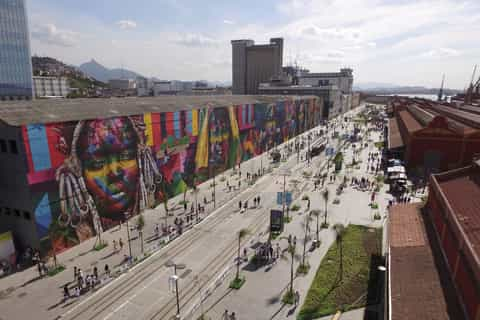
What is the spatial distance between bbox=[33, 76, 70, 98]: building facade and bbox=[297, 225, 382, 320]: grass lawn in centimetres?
16882

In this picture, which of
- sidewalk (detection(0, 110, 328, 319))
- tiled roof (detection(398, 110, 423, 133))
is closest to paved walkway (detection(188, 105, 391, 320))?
sidewalk (detection(0, 110, 328, 319))

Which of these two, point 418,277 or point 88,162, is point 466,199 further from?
point 88,162

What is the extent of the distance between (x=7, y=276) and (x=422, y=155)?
64598 mm

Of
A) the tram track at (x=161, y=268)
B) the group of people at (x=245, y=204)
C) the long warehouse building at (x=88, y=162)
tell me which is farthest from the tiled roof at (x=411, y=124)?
the tram track at (x=161, y=268)

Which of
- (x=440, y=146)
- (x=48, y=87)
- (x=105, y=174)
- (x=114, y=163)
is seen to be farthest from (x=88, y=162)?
(x=48, y=87)

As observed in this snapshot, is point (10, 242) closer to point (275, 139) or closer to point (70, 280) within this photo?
point (70, 280)

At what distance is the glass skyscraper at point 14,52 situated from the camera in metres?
106

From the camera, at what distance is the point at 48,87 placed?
15988 centimetres

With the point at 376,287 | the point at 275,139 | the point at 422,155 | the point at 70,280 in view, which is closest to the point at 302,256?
the point at 376,287

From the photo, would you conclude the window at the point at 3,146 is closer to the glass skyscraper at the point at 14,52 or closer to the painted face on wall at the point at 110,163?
the painted face on wall at the point at 110,163

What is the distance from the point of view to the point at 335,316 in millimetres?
20641

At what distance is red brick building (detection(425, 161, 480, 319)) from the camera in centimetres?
1460

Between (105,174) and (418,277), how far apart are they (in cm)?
3064

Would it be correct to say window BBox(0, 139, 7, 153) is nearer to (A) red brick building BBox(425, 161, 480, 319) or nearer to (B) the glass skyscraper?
(A) red brick building BBox(425, 161, 480, 319)
